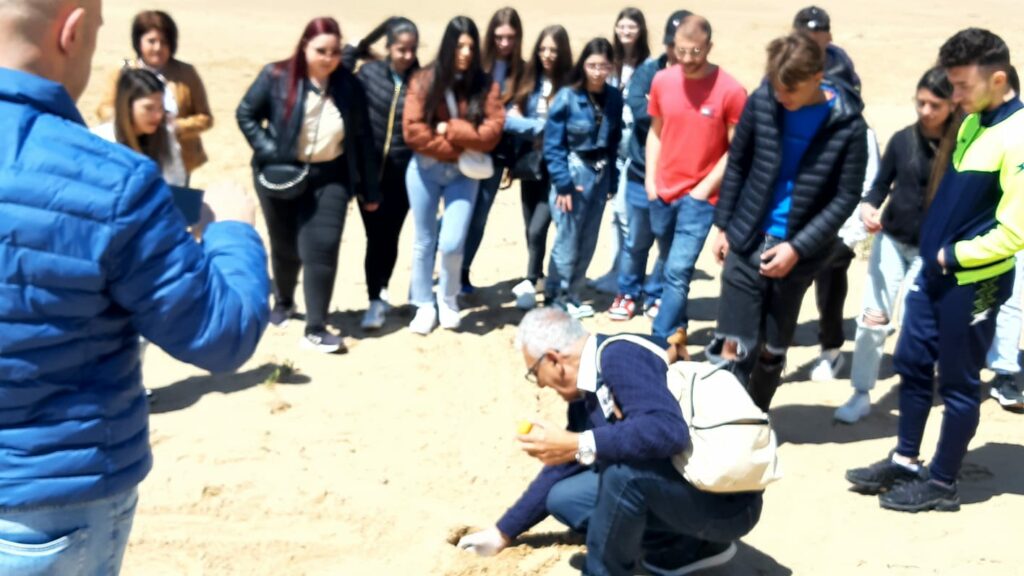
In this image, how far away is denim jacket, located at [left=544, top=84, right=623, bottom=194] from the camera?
7652 millimetres

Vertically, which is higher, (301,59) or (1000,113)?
(1000,113)

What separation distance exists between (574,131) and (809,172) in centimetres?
227

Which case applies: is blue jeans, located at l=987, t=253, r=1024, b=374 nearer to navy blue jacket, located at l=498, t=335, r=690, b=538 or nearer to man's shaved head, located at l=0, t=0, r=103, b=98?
navy blue jacket, located at l=498, t=335, r=690, b=538

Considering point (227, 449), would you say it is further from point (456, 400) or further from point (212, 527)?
point (456, 400)

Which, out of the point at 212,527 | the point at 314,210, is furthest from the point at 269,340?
the point at 212,527

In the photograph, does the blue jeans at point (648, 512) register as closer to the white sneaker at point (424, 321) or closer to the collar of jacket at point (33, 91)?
the collar of jacket at point (33, 91)

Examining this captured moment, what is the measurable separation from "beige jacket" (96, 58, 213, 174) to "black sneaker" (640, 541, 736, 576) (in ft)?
11.7

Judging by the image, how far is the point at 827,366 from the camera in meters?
7.13

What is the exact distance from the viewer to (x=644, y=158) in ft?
26.0

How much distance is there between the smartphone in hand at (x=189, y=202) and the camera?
2828 mm

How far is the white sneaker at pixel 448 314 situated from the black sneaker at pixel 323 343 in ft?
2.26

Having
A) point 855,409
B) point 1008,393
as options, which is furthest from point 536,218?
point 1008,393

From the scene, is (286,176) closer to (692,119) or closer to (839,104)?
(692,119)

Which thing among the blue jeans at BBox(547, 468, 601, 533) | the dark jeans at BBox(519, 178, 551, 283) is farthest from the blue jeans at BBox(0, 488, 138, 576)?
the dark jeans at BBox(519, 178, 551, 283)
